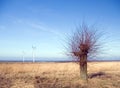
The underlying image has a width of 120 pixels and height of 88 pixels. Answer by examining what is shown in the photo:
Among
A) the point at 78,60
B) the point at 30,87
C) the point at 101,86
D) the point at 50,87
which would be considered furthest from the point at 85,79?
the point at 30,87

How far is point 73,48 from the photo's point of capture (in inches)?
672

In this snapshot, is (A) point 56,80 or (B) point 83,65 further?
(B) point 83,65

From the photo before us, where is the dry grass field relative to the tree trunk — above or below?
below

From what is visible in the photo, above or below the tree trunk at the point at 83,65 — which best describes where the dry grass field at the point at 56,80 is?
below

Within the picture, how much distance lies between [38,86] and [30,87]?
0.67 m

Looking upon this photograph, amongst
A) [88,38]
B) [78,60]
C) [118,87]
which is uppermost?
[88,38]

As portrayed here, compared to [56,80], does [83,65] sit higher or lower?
higher

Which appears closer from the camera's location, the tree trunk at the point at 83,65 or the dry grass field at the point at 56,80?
the dry grass field at the point at 56,80

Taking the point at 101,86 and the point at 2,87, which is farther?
the point at 101,86

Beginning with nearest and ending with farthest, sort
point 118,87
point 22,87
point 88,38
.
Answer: point 22,87 → point 118,87 → point 88,38

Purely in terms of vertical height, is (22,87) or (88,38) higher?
(88,38)

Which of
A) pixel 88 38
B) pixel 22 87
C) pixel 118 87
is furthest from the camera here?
pixel 88 38

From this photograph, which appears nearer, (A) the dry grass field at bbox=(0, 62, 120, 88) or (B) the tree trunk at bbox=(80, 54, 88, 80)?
(A) the dry grass field at bbox=(0, 62, 120, 88)

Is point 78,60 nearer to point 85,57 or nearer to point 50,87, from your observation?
point 85,57
